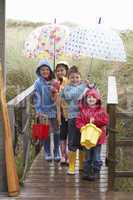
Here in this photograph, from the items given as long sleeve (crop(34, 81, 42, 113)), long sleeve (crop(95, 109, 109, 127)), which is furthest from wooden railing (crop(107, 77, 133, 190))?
long sleeve (crop(34, 81, 42, 113))

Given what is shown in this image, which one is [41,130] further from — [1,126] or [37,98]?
[1,126]

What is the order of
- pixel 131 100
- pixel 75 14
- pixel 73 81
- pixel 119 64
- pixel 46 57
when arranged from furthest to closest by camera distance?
pixel 75 14
pixel 119 64
pixel 131 100
pixel 46 57
pixel 73 81

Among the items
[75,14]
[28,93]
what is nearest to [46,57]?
[28,93]

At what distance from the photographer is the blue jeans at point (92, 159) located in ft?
24.8

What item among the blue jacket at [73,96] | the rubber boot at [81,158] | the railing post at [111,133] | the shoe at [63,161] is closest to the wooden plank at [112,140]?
the railing post at [111,133]

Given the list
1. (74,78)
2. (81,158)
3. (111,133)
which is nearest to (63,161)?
(81,158)

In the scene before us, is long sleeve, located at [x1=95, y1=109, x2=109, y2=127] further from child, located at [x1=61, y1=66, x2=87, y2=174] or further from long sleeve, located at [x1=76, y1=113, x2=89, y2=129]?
child, located at [x1=61, y1=66, x2=87, y2=174]

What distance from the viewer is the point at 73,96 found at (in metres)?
7.74

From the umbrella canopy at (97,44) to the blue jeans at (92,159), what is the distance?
1116 millimetres

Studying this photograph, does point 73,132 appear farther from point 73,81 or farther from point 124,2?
point 124,2

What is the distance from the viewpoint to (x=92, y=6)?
18.6 meters

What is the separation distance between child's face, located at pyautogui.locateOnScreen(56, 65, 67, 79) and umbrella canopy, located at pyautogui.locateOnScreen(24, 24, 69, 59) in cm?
29

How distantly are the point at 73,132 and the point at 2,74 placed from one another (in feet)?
4.15

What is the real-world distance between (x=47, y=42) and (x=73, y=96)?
1.29 meters
